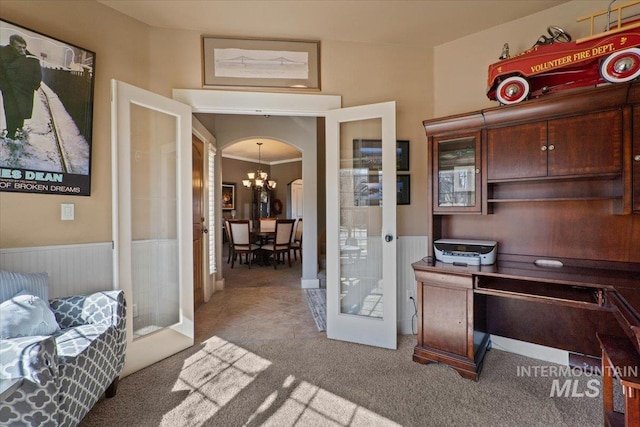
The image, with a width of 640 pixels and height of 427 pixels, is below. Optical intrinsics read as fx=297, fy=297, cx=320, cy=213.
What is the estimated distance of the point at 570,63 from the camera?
6.42ft

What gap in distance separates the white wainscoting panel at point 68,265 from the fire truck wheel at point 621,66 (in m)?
3.65

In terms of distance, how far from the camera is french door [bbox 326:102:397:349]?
2664 mm

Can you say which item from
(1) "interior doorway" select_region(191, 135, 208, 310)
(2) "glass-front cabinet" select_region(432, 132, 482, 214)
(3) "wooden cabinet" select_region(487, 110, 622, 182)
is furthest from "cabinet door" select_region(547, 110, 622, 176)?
(1) "interior doorway" select_region(191, 135, 208, 310)

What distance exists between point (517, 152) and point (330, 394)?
Answer: 7.00 ft

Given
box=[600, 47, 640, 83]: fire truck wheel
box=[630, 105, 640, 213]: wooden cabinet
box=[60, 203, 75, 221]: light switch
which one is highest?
box=[600, 47, 640, 83]: fire truck wheel

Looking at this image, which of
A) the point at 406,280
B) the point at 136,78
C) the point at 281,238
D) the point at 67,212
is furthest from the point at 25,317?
the point at 281,238

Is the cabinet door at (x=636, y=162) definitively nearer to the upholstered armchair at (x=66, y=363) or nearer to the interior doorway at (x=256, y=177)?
the upholstered armchair at (x=66, y=363)

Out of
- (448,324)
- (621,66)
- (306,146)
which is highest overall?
(306,146)

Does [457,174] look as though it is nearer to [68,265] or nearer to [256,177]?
[68,265]

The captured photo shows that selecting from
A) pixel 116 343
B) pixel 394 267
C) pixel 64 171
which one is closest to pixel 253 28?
pixel 64 171

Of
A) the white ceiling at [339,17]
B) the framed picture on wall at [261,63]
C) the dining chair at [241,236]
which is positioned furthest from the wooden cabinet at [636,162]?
the dining chair at [241,236]

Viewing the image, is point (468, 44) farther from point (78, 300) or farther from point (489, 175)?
point (78, 300)

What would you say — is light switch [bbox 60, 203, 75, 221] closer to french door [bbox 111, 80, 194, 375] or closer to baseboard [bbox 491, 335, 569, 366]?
french door [bbox 111, 80, 194, 375]

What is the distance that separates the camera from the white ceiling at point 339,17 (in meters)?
2.35
